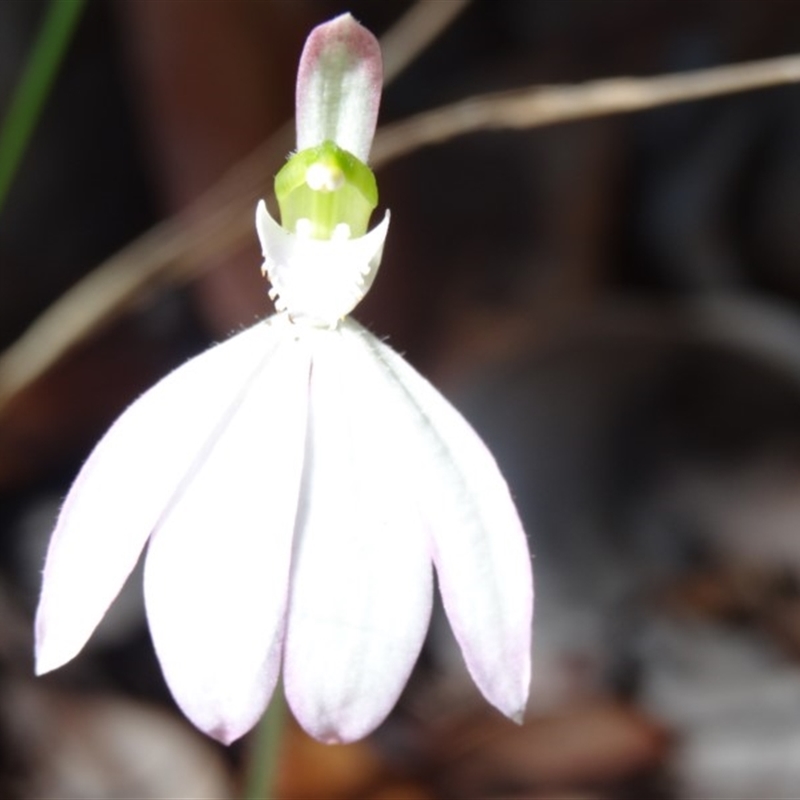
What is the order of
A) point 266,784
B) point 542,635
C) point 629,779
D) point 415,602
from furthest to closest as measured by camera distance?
point 542,635, point 629,779, point 266,784, point 415,602

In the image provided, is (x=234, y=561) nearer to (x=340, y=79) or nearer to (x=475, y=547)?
(x=475, y=547)

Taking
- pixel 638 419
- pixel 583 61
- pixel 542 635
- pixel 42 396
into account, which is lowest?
pixel 542 635

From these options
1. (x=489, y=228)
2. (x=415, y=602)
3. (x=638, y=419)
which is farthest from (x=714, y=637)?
(x=415, y=602)

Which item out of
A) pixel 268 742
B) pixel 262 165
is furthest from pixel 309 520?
pixel 262 165

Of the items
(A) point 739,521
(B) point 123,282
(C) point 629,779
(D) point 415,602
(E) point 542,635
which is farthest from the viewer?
(A) point 739,521

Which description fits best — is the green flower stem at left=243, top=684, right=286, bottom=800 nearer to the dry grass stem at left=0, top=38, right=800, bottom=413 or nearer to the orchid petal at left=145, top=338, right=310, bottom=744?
the orchid petal at left=145, top=338, right=310, bottom=744

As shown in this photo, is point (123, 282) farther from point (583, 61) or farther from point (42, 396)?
point (583, 61)
